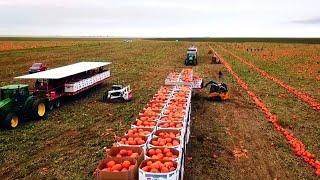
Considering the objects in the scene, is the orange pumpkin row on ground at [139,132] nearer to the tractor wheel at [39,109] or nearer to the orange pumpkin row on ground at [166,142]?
the orange pumpkin row on ground at [166,142]

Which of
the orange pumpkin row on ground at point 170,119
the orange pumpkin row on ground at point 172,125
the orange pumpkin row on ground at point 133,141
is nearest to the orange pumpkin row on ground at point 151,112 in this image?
the orange pumpkin row on ground at point 170,119

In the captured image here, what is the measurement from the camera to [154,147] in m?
8.99

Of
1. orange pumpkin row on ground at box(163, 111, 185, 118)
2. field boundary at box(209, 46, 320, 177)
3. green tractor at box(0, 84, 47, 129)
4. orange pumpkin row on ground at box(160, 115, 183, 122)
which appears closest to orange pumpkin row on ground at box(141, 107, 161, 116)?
orange pumpkin row on ground at box(163, 111, 185, 118)

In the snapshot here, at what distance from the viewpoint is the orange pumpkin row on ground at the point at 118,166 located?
25.2ft

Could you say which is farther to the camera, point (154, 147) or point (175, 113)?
point (175, 113)

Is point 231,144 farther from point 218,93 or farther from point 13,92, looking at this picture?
point 13,92

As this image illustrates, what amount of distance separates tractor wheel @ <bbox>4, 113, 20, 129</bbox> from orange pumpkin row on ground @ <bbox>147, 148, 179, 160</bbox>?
349 inches

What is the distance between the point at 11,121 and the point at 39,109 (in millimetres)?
1964

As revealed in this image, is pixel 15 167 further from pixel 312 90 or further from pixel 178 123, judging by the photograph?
pixel 312 90

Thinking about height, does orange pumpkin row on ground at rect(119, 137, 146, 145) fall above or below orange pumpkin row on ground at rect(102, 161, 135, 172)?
above

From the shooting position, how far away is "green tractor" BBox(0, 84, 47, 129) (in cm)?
1552

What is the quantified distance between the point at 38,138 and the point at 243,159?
7926 millimetres

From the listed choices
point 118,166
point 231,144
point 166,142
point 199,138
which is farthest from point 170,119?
point 118,166

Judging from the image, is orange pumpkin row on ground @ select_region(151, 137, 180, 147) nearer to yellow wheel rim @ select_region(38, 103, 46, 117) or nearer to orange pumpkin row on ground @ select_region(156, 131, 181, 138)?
orange pumpkin row on ground @ select_region(156, 131, 181, 138)
